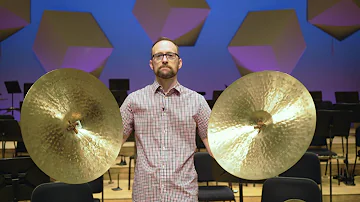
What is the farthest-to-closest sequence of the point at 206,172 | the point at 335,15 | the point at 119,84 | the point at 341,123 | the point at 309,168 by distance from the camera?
the point at 335,15
the point at 119,84
the point at 341,123
the point at 206,172
the point at 309,168

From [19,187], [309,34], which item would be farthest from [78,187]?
[309,34]

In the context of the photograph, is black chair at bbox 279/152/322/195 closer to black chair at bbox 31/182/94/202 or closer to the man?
black chair at bbox 31/182/94/202

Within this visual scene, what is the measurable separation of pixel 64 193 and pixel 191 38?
7029mm

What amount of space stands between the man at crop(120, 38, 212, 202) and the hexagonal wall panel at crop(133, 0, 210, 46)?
760 cm

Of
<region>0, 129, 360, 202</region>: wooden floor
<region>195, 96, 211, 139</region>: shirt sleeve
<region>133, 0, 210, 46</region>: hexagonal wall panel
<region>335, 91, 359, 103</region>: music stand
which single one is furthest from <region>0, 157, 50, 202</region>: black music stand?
<region>133, 0, 210, 46</region>: hexagonal wall panel

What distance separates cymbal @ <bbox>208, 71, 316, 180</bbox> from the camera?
5.95 feet

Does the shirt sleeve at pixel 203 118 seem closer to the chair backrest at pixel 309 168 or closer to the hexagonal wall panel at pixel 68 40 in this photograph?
the chair backrest at pixel 309 168

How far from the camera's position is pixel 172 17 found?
31.2 ft

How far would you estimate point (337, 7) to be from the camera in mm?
9578

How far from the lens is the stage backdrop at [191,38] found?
31.2 feet

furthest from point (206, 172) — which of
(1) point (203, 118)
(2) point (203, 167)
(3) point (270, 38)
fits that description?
(3) point (270, 38)

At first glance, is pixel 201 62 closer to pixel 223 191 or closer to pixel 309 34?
pixel 309 34

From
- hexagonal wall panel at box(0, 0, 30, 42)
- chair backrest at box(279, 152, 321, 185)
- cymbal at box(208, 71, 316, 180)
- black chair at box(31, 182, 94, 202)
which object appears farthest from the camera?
hexagonal wall panel at box(0, 0, 30, 42)

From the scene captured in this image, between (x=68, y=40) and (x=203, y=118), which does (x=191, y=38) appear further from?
(x=203, y=118)
